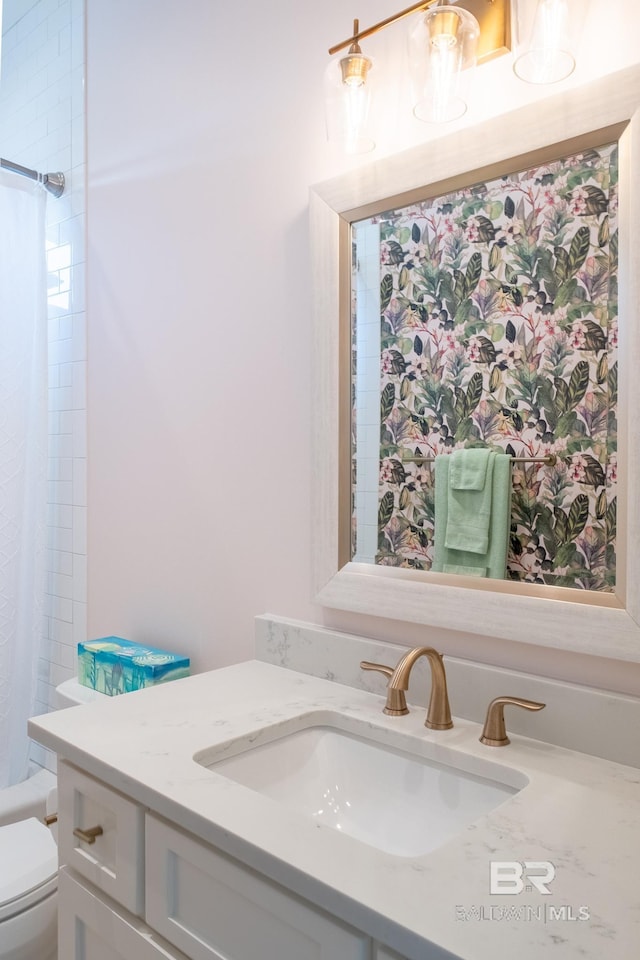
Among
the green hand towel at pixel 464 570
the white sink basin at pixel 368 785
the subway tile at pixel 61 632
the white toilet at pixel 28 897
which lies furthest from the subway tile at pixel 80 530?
the green hand towel at pixel 464 570

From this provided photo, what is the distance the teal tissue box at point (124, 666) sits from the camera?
5.14 ft

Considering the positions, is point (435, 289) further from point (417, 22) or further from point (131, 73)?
point (131, 73)

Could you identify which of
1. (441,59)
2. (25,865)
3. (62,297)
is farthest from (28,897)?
(441,59)

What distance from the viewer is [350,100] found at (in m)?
1.27

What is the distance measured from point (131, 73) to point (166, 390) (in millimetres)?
861

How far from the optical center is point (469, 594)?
1154mm

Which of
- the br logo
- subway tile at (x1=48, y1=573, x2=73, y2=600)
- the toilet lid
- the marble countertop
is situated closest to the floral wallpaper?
the marble countertop

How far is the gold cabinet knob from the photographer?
1.03m

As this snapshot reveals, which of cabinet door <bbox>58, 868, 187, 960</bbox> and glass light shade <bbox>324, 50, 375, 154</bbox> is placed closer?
cabinet door <bbox>58, 868, 187, 960</bbox>

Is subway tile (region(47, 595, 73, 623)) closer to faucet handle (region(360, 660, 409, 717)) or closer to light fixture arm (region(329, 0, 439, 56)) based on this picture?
faucet handle (region(360, 660, 409, 717))

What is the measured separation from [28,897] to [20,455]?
114 centimetres

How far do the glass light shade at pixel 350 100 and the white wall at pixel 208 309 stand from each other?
0.05m

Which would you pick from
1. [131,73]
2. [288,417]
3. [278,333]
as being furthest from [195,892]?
[131,73]

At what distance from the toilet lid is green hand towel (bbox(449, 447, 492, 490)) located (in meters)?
1.17
